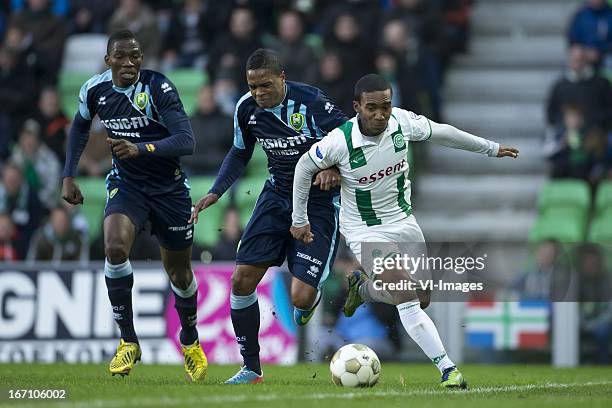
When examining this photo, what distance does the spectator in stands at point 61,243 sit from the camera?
15539mm

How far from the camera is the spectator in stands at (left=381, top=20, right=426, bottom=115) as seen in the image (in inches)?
653

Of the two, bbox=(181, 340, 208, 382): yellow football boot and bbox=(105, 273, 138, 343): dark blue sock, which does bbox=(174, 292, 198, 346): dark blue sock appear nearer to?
bbox=(181, 340, 208, 382): yellow football boot

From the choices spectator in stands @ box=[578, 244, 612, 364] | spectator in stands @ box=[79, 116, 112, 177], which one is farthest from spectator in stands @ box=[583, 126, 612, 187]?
spectator in stands @ box=[79, 116, 112, 177]

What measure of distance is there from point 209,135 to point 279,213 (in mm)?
6973

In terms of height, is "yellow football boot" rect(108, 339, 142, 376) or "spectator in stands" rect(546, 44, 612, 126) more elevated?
"spectator in stands" rect(546, 44, 612, 126)

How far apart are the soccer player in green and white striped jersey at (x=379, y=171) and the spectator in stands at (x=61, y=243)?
6800 millimetres

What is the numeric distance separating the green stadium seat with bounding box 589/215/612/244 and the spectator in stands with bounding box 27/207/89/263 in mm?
6212

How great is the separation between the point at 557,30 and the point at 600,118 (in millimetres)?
3499

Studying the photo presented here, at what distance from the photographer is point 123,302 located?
9.91m

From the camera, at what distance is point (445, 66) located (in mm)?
18531

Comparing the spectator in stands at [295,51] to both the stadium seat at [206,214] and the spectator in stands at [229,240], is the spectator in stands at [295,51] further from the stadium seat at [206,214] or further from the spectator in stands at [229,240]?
the spectator in stands at [229,240]

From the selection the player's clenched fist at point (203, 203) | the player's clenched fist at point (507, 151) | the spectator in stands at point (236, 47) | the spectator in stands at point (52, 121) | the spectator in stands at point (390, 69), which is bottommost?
the player's clenched fist at point (203, 203)

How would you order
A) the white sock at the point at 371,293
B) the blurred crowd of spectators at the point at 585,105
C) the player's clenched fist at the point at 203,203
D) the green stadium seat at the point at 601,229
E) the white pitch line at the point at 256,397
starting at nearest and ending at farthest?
the white pitch line at the point at 256,397 → the white sock at the point at 371,293 → the player's clenched fist at the point at 203,203 → the green stadium seat at the point at 601,229 → the blurred crowd of spectators at the point at 585,105

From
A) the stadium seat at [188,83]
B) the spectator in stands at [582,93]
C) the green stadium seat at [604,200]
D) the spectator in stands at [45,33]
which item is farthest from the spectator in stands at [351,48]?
the spectator in stands at [45,33]
